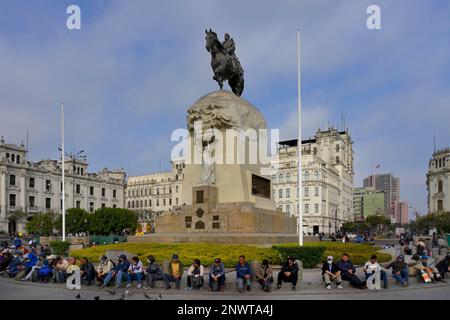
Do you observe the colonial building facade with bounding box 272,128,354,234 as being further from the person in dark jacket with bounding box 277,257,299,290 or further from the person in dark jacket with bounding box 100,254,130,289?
the person in dark jacket with bounding box 100,254,130,289

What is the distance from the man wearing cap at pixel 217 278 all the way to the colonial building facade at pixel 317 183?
67.8m

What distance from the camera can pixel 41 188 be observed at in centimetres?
8662

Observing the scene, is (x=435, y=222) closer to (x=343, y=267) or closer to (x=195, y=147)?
(x=195, y=147)

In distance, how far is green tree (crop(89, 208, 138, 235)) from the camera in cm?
6506

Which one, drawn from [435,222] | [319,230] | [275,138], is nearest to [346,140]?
[319,230]

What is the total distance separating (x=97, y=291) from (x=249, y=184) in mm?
11724

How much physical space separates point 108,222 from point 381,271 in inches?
2227

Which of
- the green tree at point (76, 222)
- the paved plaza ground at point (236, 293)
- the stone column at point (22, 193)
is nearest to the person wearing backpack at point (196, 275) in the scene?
the paved plaza ground at point (236, 293)

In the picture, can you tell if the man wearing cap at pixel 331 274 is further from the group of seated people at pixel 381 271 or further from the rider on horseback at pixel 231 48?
the rider on horseback at pixel 231 48

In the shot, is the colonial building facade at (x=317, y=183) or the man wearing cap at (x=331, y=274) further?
the colonial building facade at (x=317, y=183)

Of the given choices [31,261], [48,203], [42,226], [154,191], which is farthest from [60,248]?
[154,191]

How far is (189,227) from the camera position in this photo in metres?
23.2

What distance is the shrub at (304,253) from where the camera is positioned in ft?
53.0
